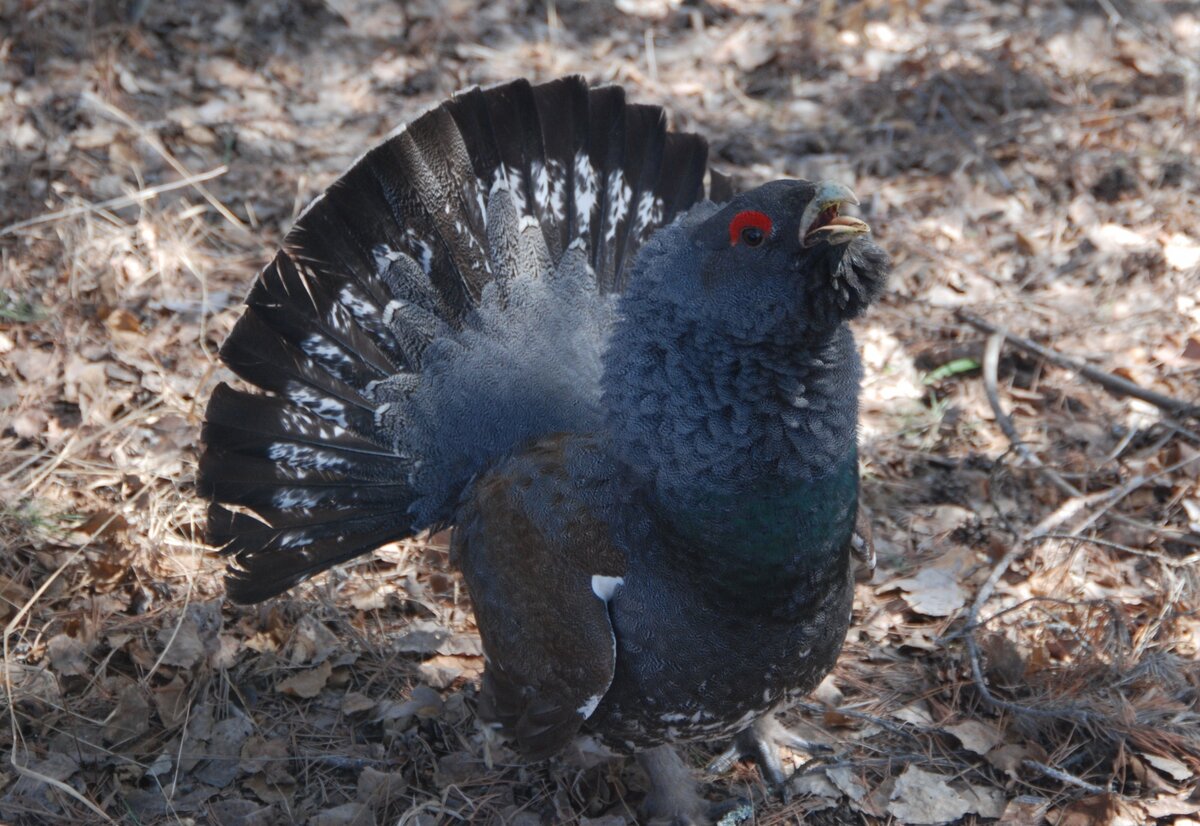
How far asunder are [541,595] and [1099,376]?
3.35m

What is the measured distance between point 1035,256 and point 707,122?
7.76 feet

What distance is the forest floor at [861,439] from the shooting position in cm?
418

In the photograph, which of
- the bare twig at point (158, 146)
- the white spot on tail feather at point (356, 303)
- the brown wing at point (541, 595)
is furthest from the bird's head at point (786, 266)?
the bare twig at point (158, 146)

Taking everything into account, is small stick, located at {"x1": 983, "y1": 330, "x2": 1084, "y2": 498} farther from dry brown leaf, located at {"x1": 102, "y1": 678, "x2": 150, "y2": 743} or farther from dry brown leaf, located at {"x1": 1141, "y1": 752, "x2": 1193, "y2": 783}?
dry brown leaf, located at {"x1": 102, "y1": 678, "x2": 150, "y2": 743}

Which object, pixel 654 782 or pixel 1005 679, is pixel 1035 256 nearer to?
pixel 1005 679

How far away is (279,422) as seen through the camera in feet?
14.5

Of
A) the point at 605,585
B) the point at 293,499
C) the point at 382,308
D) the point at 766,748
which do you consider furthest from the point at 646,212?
the point at 766,748

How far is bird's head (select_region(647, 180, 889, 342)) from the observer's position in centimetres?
309

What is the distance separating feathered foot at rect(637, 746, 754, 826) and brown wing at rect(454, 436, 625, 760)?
1.87 ft

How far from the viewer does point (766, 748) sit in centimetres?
435

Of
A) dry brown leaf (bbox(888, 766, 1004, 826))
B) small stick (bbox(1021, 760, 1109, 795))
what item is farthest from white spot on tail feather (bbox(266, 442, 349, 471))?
small stick (bbox(1021, 760, 1109, 795))

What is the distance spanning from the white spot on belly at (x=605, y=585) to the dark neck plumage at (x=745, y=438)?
0.29 metres

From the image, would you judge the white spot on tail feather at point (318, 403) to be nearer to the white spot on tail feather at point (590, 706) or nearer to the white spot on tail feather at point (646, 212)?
the white spot on tail feather at point (646, 212)

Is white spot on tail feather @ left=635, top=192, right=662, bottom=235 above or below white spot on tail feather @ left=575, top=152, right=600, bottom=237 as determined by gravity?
below
